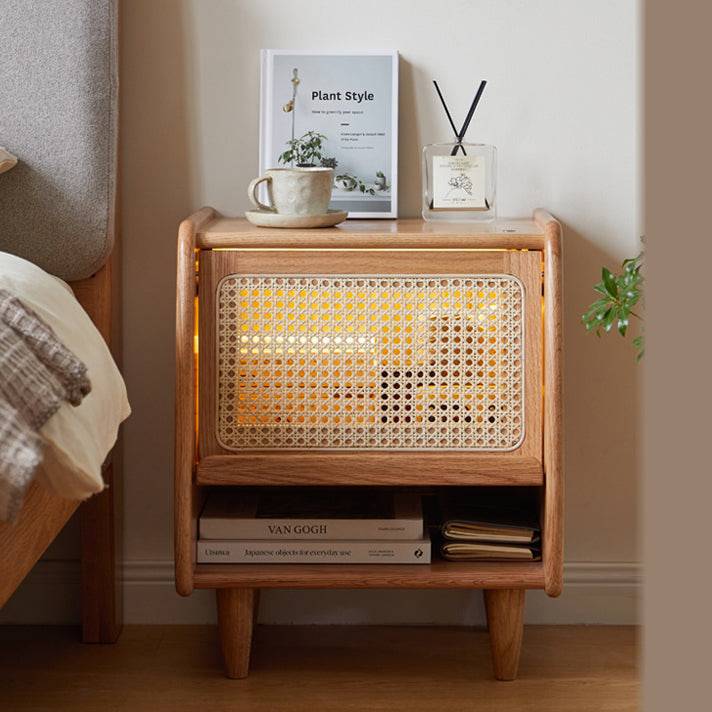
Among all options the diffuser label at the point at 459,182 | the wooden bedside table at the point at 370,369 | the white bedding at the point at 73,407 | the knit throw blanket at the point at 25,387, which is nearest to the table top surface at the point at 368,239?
the wooden bedside table at the point at 370,369

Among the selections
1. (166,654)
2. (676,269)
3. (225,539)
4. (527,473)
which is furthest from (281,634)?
(676,269)

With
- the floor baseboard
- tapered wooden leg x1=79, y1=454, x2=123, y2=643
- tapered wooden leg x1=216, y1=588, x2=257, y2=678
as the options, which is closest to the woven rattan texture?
tapered wooden leg x1=216, y1=588, x2=257, y2=678

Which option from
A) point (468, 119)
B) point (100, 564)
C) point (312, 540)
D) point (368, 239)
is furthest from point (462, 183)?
point (100, 564)

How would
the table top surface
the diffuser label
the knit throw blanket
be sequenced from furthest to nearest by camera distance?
the diffuser label → the table top surface → the knit throw blanket

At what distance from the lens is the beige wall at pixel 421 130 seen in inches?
69.5

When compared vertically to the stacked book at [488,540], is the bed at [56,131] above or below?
above

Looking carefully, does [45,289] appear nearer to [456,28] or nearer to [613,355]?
[456,28]

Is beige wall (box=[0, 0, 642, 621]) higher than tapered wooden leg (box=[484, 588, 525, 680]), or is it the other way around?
beige wall (box=[0, 0, 642, 621])

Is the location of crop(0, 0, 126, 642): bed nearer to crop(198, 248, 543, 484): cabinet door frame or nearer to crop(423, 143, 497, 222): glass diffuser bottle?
crop(198, 248, 543, 484): cabinet door frame

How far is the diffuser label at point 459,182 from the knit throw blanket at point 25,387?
0.83 metres

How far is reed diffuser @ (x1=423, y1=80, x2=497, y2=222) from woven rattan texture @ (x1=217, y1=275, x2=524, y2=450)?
0.20 m

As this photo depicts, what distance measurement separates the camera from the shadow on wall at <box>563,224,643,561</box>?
1812 mm

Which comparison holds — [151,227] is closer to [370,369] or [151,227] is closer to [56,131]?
[56,131]

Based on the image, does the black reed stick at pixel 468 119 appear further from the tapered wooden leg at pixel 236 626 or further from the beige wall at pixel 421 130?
the tapered wooden leg at pixel 236 626
